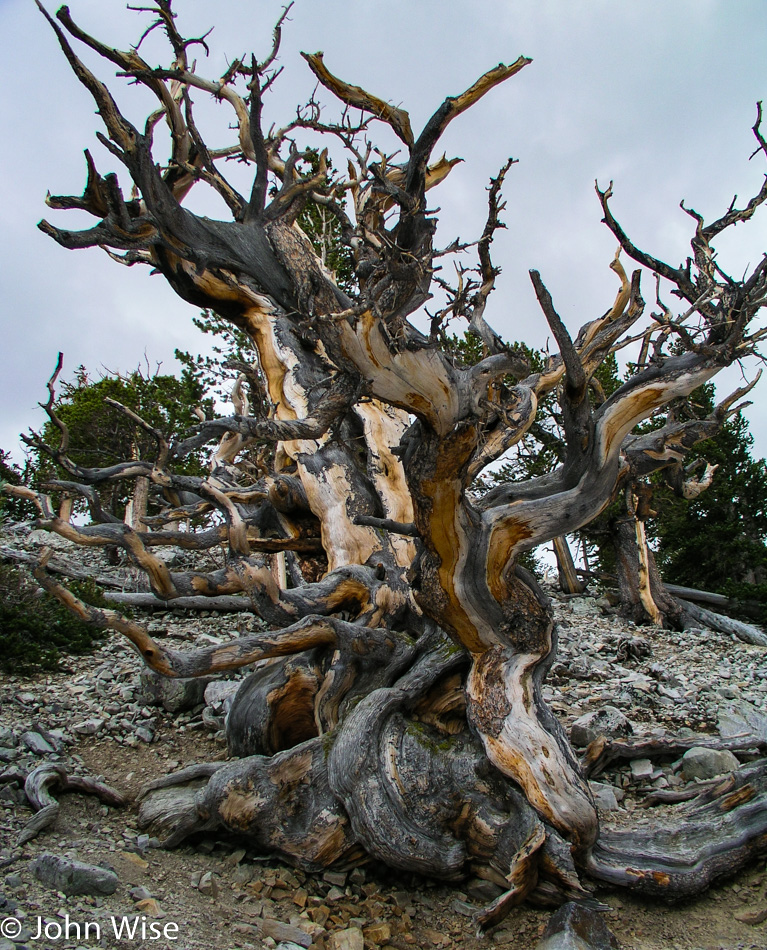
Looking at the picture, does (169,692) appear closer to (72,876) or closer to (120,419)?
(72,876)

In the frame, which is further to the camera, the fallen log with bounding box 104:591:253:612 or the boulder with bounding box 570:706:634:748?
the fallen log with bounding box 104:591:253:612

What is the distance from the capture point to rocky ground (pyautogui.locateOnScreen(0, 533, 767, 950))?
274cm

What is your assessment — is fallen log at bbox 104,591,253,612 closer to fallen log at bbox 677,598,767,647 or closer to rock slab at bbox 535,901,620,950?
rock slab at bbox 535,901,620,950

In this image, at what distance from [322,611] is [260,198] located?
4716 mm

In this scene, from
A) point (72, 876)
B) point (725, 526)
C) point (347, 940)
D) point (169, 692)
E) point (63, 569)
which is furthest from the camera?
point (725, 526)

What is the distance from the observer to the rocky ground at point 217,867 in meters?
2.74

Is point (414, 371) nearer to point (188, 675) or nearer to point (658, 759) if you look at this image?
point (188, 675)

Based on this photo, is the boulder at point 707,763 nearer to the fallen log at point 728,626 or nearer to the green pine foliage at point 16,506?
the fallen log at point 728,626

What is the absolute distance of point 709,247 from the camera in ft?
13.1

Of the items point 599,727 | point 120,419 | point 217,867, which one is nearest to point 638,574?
point 599,727

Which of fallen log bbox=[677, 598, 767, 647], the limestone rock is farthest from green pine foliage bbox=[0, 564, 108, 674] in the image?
fallen log bbox=[677, 598, 767, 647]

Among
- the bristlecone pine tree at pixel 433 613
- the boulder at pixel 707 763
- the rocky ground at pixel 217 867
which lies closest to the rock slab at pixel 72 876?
the rocky ground at pixel 217 867

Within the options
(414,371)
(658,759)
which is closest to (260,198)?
(414,371)

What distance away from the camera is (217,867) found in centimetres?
346
